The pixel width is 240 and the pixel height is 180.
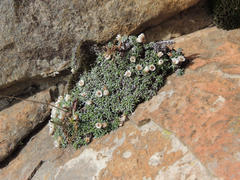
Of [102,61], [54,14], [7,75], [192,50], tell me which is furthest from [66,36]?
[192,50]

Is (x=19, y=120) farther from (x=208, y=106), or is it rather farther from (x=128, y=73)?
(x=208, y=106)

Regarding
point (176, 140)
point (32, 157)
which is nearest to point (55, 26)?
point (32, 157)

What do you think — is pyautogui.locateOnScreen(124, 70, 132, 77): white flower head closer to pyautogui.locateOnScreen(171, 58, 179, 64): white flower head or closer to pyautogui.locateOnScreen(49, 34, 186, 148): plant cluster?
pyautogui.locateOnScreen(49, 34, 186, 148): plant cluster

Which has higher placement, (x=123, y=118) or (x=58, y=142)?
(x=123, y=118)

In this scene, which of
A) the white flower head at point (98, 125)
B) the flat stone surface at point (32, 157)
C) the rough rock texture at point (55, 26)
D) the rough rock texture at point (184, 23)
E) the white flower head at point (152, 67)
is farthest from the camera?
the rough rock texture at point (184, 23)

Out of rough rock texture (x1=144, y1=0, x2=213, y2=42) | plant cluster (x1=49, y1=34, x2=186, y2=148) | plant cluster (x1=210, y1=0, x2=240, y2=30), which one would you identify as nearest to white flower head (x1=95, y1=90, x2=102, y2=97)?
plant cluster (x1=49, y1=34, x2=186, y2=148)

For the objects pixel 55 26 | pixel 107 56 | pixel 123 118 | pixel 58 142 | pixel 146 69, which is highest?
pixel 55 26

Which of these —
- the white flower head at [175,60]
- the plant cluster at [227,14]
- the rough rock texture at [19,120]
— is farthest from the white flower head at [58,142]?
the plant cluster at [227,14]

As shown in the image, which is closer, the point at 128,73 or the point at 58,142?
the point at 128,73

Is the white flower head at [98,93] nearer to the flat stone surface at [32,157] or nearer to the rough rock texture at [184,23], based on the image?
the flat stone surface at [32,157]
